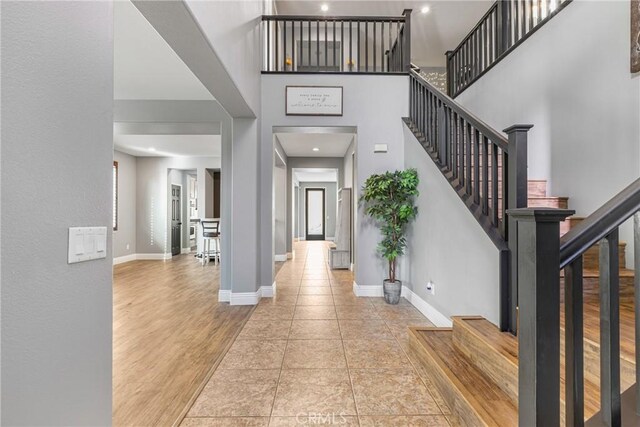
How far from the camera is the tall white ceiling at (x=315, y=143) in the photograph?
6043mm

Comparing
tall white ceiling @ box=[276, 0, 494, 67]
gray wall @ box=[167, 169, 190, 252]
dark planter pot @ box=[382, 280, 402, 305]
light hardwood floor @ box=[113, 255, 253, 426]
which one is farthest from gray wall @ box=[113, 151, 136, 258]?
dark planter pot @ box=[382, 280, 402, 305]

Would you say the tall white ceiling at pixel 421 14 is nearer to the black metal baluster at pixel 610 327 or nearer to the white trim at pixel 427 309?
the white trim at pixel 427 309

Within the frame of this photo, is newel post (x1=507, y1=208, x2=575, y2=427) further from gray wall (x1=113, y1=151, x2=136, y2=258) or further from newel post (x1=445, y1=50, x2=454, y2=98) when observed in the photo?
gray wall (x1=113, y1=151, x2=136, y2=258)

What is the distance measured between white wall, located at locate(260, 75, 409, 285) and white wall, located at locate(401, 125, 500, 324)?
0.25 metres

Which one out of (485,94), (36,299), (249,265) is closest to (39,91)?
(36,299)

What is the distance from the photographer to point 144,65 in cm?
314

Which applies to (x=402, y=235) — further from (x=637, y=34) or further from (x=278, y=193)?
(x=278, y=193)

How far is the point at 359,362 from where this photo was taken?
7.61 ft

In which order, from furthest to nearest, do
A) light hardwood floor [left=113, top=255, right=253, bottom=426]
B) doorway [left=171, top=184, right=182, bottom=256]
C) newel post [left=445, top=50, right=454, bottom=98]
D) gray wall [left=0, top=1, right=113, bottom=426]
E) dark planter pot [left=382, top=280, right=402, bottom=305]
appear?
doorway [left=171, top=184, right=182, bottom=256], newel post [left=445, top=50, right=454, bottom=98], dark planter pot [left=382, top=280, right=402, bottom=305], light hardwood floor [left=113, top=255, right=253, bottom=426], gray wall [left=0, top=1, right=113, bottom=426]

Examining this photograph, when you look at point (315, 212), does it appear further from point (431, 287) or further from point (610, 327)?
point (610, 327)

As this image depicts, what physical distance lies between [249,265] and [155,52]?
96.5 inches

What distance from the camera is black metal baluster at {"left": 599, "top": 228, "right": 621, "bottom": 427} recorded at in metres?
0.90

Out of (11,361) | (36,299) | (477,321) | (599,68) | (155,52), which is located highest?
(155,52)

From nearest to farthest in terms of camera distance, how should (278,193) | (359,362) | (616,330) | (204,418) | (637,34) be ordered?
(616,330) → (204,418) → (637,34) → (359,362) → (278,193)
